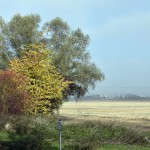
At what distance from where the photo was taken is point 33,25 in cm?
4338

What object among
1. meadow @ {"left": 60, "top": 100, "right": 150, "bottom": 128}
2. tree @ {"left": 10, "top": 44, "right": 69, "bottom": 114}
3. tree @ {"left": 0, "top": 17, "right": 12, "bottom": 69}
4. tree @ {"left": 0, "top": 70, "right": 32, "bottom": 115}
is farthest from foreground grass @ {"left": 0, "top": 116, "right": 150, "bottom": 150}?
tree @ {"left": 0, "top": 17, "right": 12, "bottom": 69}

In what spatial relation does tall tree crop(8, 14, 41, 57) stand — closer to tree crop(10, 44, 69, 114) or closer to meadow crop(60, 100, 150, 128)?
meadow crop(60, 100, 150, 128)

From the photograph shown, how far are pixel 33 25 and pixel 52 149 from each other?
2932cm

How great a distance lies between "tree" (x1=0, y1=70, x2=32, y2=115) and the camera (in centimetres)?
2470

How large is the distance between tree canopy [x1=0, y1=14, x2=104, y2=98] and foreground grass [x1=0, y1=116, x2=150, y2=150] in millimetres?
21837

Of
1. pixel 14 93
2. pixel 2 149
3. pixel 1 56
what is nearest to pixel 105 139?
pixel 2 149

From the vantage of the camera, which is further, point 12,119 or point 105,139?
point 12,119

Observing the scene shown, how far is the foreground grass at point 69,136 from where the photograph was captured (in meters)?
15.3

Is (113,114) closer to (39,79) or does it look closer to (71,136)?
(39,79)

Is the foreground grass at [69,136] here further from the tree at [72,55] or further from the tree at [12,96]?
the tree at [72,55]

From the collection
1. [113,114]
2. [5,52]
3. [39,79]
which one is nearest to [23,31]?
[5,52]

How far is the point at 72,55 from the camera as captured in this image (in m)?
43.0

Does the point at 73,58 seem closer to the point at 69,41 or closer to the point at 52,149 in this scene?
the point at 69,41

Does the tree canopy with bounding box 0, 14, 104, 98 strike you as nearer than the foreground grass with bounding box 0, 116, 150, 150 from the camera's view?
No
